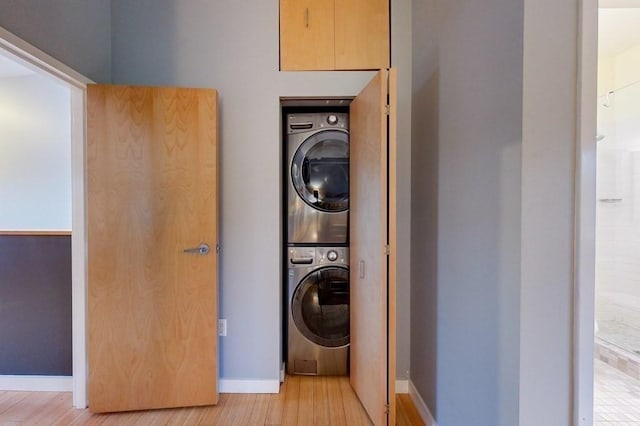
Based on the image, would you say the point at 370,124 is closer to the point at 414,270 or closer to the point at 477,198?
the point at 477,198

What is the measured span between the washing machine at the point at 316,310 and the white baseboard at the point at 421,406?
466 mm

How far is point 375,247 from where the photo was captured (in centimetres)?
161

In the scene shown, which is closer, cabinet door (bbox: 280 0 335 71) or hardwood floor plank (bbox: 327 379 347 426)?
hardwood floor plank (bbox: 327 379 347 426)

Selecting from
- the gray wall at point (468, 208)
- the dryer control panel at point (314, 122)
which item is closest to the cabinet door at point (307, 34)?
the dryer control panel at point (314, 122)

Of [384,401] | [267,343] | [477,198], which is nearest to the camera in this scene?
[477,198]

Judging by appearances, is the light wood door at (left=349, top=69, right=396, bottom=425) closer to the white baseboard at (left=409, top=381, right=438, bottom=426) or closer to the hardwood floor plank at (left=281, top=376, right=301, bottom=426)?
the white baseboard at (left=409, top=381, right=438, bottom=426)

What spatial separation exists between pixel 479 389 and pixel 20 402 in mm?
2665

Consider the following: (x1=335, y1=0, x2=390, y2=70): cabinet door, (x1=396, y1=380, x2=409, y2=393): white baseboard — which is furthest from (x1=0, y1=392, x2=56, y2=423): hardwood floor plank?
(x1=335, y1=0, x2=390, y2=70): cabinet door

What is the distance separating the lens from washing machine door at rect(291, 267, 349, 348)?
216 cm

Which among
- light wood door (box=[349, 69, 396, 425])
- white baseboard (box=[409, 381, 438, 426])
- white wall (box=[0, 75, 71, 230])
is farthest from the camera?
white wall (box=[0, 75, 71, 230])

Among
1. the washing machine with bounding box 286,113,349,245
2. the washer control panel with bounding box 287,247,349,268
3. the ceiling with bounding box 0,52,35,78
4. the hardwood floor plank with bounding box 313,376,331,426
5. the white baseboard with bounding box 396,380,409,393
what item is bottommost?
the hardwood floor plank with bounding box 313,376,331,426

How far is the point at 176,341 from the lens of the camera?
182 centimetres

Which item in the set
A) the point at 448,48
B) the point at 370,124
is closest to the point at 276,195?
the point at 370,124

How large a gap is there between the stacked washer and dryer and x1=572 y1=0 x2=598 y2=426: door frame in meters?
1.38
